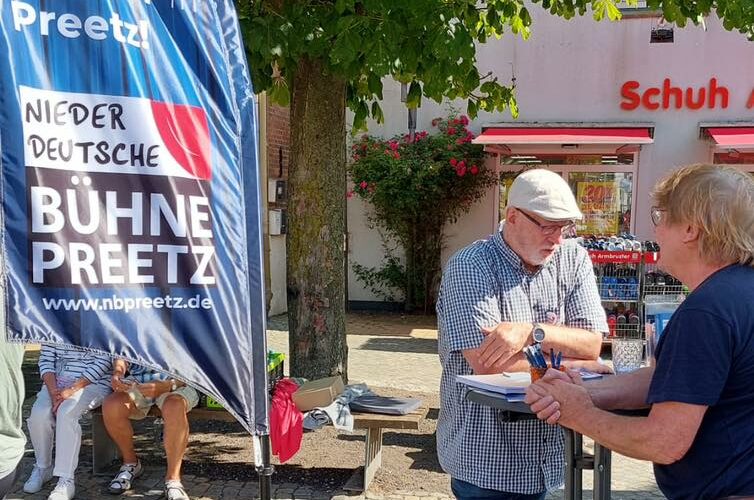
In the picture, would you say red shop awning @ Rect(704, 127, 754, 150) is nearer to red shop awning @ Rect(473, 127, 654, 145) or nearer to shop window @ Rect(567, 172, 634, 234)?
red shop awning @ Rect(473, 127, 654, 145)

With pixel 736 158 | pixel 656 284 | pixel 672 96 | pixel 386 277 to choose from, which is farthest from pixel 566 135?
pixel 386 277

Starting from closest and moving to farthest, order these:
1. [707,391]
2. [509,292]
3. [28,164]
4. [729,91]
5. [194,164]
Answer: [707,391]
[28,164]
[194,164]
[509,292]
[729,91]

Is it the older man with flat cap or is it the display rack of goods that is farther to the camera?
the display rack of goods

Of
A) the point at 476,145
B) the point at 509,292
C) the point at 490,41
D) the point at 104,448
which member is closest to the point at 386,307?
the point at 476,145

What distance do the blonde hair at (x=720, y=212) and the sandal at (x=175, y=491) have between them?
340cm

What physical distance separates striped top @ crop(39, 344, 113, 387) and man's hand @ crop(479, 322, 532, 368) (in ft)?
10.2

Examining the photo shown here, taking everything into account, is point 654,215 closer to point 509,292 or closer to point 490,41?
point 509,292

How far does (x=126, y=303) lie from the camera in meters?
1.97

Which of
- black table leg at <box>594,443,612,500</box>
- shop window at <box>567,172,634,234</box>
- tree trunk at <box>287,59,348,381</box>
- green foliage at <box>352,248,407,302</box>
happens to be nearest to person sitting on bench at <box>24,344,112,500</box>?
tree trunk at <box>287,59,348,381</box>

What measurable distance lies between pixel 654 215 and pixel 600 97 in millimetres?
9589

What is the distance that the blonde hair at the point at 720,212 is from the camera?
1731 millimetres

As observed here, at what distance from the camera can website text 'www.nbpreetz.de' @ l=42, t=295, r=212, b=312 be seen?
74.6 inches

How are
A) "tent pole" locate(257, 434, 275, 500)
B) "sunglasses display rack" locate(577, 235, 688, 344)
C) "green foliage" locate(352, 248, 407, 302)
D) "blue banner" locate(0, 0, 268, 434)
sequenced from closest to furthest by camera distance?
"blue banner" locate(0, 0, 268, 434)
"tent pole" locate(257, 434, 275, 500)
"sunglasses display rack" locate(577, 235, 688, 344)
"green foliage" locate(352, 248, 407, 302)

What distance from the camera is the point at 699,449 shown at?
1756 mm
